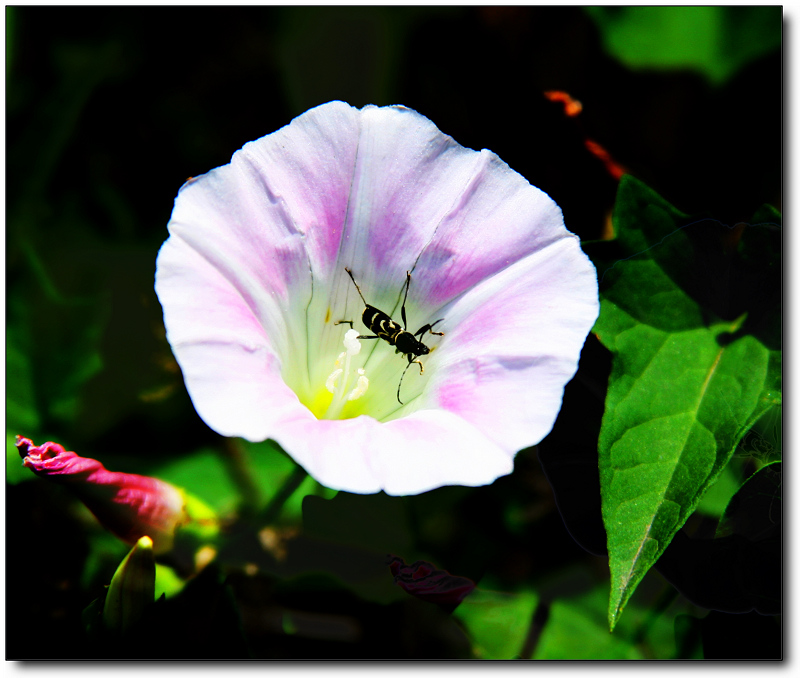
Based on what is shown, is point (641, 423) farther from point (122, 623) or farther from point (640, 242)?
point (122, 623)

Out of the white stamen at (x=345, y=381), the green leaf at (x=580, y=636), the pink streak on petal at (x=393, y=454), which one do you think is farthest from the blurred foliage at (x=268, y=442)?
the pink streak on petal at (x=393, y=454)

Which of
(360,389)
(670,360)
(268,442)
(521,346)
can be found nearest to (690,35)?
(670,360)

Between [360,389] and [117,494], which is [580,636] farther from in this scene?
[117,494]

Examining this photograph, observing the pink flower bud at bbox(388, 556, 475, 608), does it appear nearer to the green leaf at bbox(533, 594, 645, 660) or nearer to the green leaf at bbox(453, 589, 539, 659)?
the green leaf at bbox(453, 589, 539, 659)

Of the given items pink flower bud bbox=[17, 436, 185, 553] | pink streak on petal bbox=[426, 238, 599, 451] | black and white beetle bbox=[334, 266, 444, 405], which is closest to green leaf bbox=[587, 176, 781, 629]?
pink streak on petal bbox=[426, 238, 599, 451]

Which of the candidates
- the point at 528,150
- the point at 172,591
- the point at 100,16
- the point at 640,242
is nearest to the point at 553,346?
the point at 640,242
